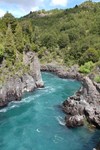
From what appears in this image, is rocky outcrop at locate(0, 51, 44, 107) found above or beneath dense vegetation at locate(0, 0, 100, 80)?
beneath

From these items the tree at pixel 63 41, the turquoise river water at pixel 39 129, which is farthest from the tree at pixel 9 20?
the tree at pixel 63 41

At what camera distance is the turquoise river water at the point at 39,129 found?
48156 mm

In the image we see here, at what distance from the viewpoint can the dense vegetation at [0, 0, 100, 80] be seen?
7320cm

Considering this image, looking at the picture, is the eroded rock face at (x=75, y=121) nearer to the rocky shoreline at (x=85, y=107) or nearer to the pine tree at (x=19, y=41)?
the rocky shoreline at (x=85, y=107)

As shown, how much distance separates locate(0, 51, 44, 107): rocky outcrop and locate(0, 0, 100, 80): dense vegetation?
297cm

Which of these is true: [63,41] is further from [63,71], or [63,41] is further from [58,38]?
[63,71]

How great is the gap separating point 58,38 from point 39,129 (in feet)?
281

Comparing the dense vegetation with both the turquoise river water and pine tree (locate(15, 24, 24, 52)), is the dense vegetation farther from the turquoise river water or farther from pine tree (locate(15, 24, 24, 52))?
the turquoise river water

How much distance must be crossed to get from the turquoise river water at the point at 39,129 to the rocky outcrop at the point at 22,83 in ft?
5.44

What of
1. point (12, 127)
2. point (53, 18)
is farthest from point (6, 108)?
point (53, 18)

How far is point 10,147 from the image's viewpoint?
4697cm

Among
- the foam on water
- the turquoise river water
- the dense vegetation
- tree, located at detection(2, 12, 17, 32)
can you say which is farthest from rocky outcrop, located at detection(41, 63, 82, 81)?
the foam on water

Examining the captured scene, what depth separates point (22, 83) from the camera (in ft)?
242

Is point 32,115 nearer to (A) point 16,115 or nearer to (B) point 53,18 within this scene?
(A) point 16,115
